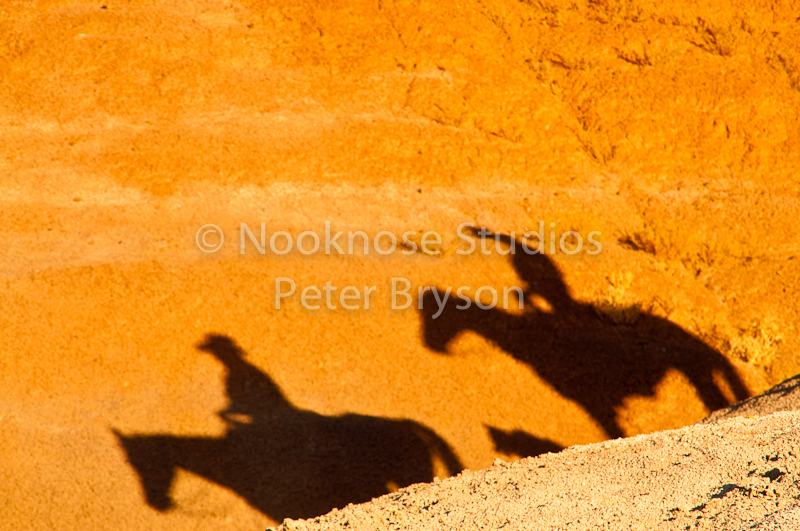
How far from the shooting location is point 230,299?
23.3 feet

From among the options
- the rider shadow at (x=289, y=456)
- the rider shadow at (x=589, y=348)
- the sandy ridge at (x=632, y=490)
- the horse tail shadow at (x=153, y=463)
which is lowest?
the horse tail shadow at (x=153, y=463)

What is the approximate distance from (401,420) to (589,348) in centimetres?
238

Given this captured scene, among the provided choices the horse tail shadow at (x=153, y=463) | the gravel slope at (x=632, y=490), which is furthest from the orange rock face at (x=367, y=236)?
the gravel slope at (x=632, y=490)

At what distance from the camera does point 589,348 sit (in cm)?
725

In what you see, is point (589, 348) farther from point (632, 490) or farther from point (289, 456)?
point (632, 490)

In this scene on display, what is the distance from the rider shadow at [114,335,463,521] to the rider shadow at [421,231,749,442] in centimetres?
129

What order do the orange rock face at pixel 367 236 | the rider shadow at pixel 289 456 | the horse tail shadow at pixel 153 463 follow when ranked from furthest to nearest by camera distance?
the orange rock face at pixel 367 236 → the rider shadow at pixel 289 456 → the horse tail shadow at pixel 153 463

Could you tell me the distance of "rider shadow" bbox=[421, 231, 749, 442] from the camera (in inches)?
274

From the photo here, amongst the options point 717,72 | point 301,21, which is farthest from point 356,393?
point 717,72

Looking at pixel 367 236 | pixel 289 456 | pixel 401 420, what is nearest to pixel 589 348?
pixel 401 420

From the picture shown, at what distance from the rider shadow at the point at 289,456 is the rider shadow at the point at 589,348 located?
50.6 inches

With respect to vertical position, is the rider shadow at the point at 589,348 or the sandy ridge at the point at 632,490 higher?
the sandy ridge at the point at 632,490

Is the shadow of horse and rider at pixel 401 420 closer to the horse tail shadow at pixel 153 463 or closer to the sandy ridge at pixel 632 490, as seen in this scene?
the horse tail shadow at pixel 153 463

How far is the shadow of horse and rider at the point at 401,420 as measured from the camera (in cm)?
586
